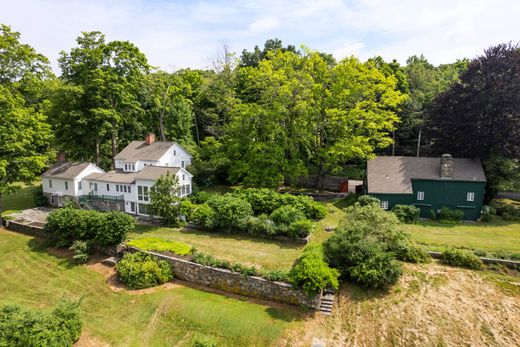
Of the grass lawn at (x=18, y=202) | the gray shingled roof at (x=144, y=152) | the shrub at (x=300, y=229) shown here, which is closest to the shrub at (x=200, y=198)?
the gray shingled roof at (x=144, y=152)

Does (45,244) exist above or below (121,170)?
below

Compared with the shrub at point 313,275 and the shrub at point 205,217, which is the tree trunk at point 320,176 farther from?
the shrub at point 313,275

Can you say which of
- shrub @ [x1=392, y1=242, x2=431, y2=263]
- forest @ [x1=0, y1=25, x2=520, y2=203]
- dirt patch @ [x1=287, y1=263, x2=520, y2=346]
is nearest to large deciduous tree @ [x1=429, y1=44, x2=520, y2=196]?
forest @ [x1=0, y1=25, x2=520, y2=203]

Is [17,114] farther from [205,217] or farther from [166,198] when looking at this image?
[205,217]

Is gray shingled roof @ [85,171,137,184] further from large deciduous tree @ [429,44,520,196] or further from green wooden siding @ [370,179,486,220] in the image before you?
large deciduous tree @ [429,44,520,196]

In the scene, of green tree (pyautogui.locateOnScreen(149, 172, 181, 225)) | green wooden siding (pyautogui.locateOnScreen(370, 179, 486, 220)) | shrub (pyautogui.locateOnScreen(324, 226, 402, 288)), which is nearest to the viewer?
shrub (pyautogui.locateOnScreen(324, 226, 402, 288))

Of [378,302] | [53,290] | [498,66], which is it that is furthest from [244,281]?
[498,66]

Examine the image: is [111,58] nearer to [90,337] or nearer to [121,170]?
[121,170]
